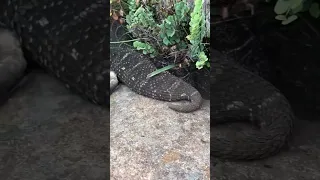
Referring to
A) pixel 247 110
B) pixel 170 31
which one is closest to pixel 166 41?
pixel 170 31

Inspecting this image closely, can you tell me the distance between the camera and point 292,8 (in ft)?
2.64

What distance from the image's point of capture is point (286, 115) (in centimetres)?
86

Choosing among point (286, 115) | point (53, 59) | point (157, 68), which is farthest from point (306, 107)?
point (157, 68)

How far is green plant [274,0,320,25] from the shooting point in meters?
0.81

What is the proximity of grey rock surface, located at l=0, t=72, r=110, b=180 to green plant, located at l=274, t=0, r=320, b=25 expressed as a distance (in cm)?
40

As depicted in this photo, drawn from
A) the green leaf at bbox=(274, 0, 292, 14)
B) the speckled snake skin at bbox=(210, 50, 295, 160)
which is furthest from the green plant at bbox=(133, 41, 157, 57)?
the green leaf at bbox=(274, 0, 292, 14)

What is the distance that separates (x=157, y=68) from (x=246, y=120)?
1.95 ft

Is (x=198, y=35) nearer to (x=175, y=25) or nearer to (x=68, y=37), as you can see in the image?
(x=175, y=25)

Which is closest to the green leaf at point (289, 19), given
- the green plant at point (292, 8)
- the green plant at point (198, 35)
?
the green plant at point (292, 8)

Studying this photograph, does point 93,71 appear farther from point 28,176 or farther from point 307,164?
point 307,164

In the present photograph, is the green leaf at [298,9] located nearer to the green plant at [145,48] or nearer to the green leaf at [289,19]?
the green leaf at [289,19]

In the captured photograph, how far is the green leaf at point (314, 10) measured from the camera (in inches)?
31.8

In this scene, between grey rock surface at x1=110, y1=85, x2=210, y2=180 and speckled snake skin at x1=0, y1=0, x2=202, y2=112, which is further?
grey rock surface at x1=110, y1=85, x2=210, y2=180

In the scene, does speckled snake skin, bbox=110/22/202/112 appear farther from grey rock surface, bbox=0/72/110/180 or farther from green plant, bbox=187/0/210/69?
grey rock surface, bbox=0/72/110/180
